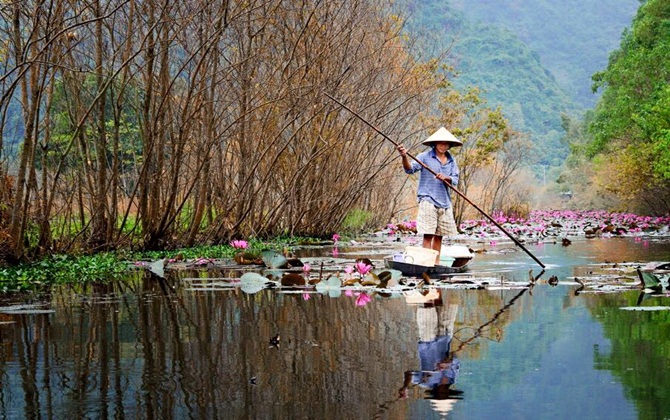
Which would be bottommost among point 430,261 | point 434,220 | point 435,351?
point 435,351

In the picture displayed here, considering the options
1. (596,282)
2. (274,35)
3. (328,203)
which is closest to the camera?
(596,282)

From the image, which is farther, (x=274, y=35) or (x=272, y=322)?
(x=274, y=35)

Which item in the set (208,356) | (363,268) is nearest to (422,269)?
(363,268)

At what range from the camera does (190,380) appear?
20.3 feet

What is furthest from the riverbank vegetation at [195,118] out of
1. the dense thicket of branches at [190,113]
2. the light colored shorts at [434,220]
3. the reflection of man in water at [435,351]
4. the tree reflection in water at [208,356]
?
the reflection of man in water at [435,351]

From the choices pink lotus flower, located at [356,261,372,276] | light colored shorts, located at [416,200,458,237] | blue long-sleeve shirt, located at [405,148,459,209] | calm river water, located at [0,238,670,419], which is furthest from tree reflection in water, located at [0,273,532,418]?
blue long-sleeve shirt, located at [405,148,459,209]

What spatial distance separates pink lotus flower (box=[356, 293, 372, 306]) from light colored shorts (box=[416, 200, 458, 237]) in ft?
11.9

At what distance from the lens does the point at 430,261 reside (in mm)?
14414

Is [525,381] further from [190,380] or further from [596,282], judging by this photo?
[596,282]

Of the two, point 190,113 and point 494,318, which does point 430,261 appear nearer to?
point 494,318

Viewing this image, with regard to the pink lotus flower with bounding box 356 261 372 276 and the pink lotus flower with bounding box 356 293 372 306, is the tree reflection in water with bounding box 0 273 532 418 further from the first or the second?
the pink lotus flower with bounding box 356 261 372 276

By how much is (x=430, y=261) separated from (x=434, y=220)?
1.04 meters

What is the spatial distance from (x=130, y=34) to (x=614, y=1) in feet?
512

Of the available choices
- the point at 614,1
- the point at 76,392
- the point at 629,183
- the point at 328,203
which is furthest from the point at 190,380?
the point at 614,1
